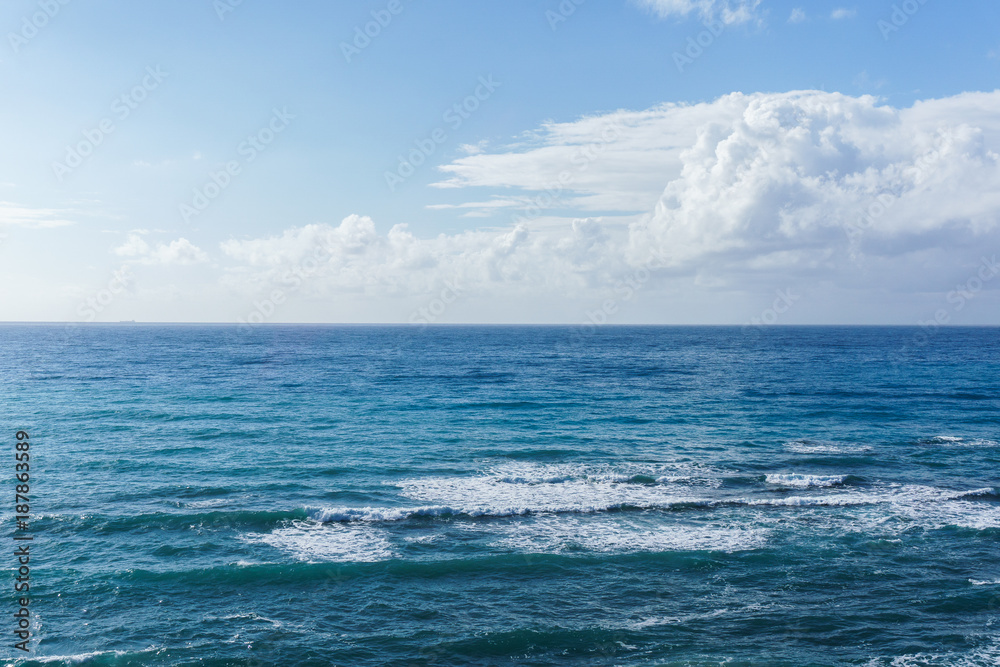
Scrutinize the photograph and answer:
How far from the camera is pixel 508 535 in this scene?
23797 mm

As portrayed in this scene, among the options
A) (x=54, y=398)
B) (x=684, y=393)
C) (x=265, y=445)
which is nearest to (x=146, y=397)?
(x=54, y=398)

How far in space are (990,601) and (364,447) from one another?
30915mm

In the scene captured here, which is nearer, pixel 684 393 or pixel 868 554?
pixel 868 554

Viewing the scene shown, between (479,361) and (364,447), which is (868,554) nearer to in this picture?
(364,447)

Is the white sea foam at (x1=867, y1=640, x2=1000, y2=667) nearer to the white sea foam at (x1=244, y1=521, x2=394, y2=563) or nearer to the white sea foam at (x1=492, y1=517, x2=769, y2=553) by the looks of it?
the white sea foam at (x1=492, y1=517, x2=769, y2=553)

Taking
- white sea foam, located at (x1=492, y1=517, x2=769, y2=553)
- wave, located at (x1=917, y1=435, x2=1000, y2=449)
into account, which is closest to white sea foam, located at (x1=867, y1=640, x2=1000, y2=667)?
white sea foam, located at (x1=492, y1=517, x2=769, y2=553)

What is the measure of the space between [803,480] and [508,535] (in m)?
16.9

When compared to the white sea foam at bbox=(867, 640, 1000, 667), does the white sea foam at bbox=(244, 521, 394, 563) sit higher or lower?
higher

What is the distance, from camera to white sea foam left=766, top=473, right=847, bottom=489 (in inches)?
1195

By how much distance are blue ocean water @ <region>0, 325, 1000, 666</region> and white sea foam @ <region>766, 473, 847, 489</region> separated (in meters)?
0.16

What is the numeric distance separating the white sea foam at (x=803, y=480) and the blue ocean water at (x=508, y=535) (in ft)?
0.54

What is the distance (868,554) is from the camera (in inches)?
859

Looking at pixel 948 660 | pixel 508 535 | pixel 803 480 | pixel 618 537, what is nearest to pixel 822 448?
pixel 803 480

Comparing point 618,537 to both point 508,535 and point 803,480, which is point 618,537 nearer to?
point 508,535
